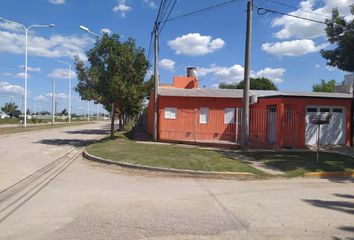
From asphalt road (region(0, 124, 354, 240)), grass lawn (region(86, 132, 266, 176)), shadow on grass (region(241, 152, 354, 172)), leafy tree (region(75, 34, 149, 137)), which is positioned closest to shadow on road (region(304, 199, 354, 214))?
asphalt road (region(0, 124, 354, 240))

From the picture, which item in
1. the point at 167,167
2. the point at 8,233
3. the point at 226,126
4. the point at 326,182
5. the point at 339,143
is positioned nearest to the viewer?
the point at 8,233

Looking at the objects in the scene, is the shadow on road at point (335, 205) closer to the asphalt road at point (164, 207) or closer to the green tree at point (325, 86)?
the asphalt road at point (164, 207)

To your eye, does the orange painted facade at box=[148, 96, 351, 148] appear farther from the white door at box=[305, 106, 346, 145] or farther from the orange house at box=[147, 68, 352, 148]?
the white door at box=[305, 106, 346, 145]

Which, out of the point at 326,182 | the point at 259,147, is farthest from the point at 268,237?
the point at 259,147

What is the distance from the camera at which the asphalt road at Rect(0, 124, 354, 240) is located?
6824mm

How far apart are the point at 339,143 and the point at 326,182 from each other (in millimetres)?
12551

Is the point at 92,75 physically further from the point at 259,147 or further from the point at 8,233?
the point at 8,233

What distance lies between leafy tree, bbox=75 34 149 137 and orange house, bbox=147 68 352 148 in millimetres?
2225

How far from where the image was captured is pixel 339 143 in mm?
24828

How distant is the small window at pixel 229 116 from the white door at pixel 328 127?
4.80 metres

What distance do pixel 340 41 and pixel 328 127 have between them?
19.5ft

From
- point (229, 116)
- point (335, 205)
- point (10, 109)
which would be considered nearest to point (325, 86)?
point (229, 116)

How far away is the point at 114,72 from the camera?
83.5 ft

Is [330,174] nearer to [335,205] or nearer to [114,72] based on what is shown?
[335,205]
